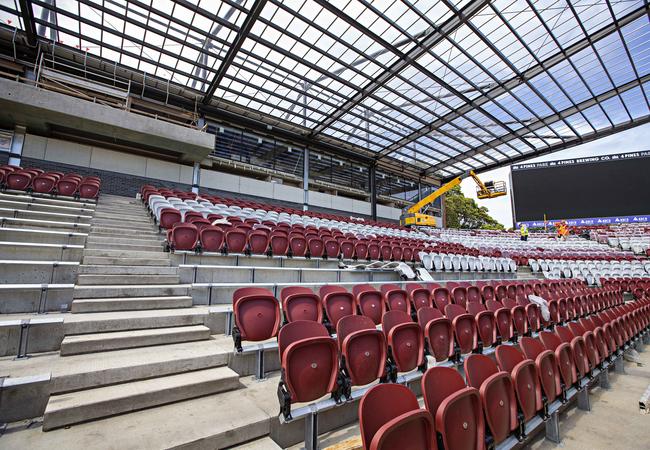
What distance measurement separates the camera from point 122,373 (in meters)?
2.22

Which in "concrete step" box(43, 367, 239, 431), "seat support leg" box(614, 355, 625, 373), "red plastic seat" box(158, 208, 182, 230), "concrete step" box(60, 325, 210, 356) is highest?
"red plastic seat" box(158, 208, 182, 230)

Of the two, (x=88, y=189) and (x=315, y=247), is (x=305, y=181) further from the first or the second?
(x=315, y=247)

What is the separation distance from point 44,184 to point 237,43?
23.1ft

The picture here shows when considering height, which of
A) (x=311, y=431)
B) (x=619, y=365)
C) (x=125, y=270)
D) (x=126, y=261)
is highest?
(x=126, y=261)

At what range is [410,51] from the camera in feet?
38.9

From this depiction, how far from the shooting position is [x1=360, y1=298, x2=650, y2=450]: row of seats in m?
1.56

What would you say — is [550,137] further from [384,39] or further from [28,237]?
[28,237]

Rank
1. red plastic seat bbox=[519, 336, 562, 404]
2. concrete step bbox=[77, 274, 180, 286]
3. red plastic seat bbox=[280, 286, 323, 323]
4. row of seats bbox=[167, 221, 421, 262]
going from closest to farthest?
red plastic seat bbox=[519, 336, 562, 404] → red plastic seat bbox=[280, 286, 323, 323] → concrete step bbox=[77, 274, 180, 286] → row of seats bbox=[167, 221, 421, 262]

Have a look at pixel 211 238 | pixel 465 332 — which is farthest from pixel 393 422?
pixel 211 238

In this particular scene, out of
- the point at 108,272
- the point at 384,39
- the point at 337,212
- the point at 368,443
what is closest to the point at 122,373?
the point at 368,443

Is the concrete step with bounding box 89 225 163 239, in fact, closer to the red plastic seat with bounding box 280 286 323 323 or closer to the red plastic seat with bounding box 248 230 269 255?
the red plastic seat with bounding box 248 230 269 255

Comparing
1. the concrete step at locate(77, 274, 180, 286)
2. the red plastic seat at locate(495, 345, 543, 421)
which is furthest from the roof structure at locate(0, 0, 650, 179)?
the red plastic seat at locate(495, 345, 543, 421)

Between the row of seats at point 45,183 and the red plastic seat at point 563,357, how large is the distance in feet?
33.2

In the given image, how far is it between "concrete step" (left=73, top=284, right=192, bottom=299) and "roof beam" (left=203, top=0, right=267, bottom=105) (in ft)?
30.0
